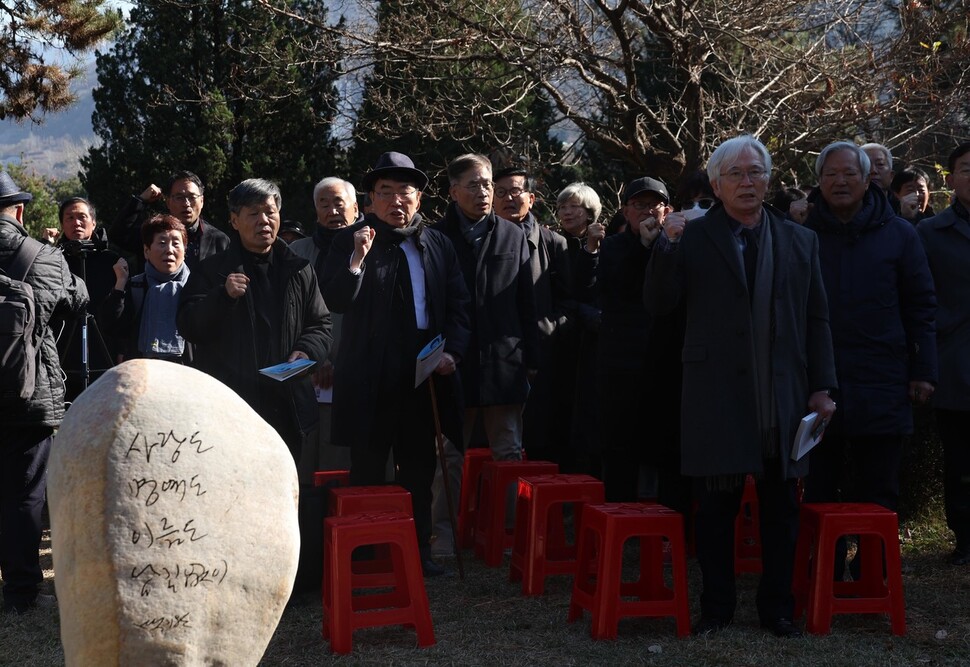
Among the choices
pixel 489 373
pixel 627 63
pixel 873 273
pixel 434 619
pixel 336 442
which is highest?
pixel 627 63

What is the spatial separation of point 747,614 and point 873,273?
1608 millimetres

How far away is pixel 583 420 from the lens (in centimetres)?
643

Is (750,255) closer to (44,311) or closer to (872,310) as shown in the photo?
(872,310)

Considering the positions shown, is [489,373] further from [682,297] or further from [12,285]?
[12,285]

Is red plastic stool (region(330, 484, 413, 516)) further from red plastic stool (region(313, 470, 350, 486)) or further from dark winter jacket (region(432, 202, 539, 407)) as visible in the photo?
dark winter jacket (region(432, 202, 539, 407))

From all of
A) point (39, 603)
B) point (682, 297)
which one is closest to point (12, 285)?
point (39, 603)

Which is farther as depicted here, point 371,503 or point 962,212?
point 962,212

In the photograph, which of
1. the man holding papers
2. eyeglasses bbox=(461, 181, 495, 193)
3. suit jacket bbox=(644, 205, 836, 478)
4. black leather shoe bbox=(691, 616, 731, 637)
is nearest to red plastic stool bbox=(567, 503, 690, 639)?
black leather shoe bbox=(691, 616, 731, 637)

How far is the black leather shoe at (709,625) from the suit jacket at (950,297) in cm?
186

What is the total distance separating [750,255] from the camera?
4270 mm

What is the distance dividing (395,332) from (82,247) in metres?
2.48

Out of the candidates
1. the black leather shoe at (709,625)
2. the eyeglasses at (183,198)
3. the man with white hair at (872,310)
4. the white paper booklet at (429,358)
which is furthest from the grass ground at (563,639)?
the eyeglasses at (183,198)

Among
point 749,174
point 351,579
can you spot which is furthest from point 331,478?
point 749,174

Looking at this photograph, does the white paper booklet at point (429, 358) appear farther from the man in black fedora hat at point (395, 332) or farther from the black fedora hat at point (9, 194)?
the black fedora hat at point (9, 194)
